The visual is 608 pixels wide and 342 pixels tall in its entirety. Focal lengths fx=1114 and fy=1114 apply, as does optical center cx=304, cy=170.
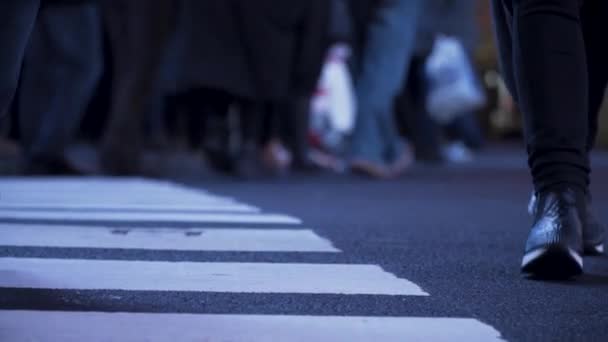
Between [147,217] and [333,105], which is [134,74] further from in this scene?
[333,105]

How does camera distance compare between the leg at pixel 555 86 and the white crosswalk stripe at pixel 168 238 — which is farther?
the white crosswalk stripe at pixel 168 238

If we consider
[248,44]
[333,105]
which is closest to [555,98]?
[248,44]

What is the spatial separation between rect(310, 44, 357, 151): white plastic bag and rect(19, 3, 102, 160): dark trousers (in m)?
5.03

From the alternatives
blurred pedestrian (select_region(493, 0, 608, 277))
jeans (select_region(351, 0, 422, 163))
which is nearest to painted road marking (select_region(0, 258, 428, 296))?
blurred pedestrian (select_region(493, 0, 608, 277))

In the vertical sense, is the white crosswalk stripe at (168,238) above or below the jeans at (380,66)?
below

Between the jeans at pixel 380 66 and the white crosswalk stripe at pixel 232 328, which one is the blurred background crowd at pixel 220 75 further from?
the white crosswalk stripe at pixel 232 328

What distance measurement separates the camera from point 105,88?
384 inches

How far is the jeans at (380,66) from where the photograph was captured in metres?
6.64

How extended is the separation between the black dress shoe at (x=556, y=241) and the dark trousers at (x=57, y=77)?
404 cm

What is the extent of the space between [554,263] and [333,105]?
923cm

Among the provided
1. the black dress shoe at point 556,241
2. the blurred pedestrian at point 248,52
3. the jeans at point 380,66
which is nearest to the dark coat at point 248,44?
the blurred pedestrian at point 248,52

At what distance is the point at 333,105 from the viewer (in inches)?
450

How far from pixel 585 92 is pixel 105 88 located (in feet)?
25.3

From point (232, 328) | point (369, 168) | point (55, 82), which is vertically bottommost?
point (369, 168)
